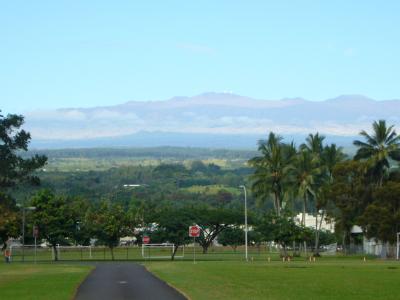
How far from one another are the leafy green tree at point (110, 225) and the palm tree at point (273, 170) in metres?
16.6

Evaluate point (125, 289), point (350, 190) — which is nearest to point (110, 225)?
point (350, 190)

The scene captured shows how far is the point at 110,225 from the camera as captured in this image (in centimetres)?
10475

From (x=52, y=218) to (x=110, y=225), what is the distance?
711 cm

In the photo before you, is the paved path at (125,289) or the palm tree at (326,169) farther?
the palm tree at (326,169)

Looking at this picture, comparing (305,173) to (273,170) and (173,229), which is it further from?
(173,229)

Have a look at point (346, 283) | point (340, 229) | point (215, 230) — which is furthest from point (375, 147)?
point (346, 283)

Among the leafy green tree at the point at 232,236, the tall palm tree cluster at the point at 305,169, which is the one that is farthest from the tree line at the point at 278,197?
the leafy green tree at the point at 232,236

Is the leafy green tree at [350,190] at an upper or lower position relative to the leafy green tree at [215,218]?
upper

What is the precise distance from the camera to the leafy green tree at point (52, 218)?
102 meters

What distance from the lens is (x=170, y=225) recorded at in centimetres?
10356

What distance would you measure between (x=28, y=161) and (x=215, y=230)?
33.4 meters

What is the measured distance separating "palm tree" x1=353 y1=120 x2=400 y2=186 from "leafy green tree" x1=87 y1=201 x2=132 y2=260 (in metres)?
29.4

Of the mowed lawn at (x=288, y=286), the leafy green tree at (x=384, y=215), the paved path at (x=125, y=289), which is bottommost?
the paved path at (x=125, y=289)

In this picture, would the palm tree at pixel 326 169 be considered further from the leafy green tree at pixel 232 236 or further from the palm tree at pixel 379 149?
the leafy green tree at pixel 232 236
